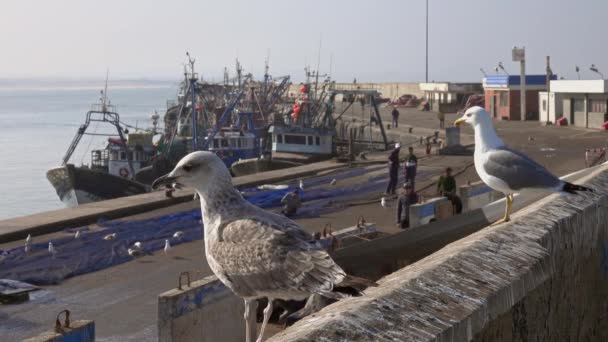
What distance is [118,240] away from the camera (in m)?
16.5

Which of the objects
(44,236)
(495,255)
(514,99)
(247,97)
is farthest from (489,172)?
(514,99)

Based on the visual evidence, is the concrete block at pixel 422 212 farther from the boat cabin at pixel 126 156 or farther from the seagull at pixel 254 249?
the boat cabin at pixel 126 156

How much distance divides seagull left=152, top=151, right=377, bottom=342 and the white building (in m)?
39.7

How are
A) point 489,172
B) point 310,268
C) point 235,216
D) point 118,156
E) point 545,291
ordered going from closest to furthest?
point 310,268
point 235,216
point 545,291
point 489,172
point 118,156

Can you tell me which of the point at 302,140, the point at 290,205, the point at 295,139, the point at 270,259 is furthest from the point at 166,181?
the point at 295,139

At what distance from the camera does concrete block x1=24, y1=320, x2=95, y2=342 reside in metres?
6.36

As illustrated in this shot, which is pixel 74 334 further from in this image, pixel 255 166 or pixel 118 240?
pixel 255 166

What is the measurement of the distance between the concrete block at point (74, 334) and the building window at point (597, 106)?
40.9 meters

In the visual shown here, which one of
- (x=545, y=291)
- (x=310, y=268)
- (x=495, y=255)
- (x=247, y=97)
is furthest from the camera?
(x=247, y=97)

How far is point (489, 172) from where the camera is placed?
29.5 feet

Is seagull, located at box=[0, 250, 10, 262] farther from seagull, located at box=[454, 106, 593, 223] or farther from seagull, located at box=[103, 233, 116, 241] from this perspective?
seagull, located at box=[454, 106, 593, 223]

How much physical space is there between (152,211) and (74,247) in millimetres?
4848

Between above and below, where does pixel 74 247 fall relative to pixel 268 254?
below

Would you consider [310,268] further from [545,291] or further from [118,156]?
[118,156]
